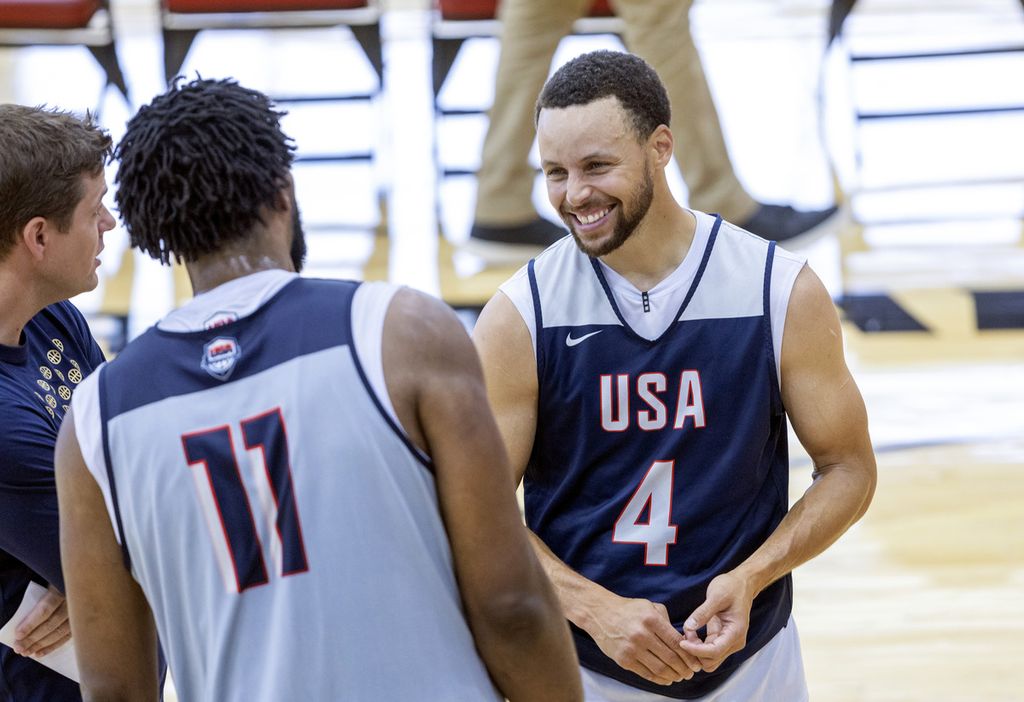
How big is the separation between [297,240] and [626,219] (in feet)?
2.03

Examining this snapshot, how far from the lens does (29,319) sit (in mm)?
1858

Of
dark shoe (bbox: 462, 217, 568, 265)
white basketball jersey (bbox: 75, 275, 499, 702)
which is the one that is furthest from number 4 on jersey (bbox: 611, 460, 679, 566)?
dark shoe (bbox: 462, 217, 568, 265)

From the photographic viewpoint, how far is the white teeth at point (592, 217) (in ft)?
6.14

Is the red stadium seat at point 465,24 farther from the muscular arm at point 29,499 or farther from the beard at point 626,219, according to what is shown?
the muscular arm at point 29,499

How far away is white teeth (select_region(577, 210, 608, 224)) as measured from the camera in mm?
1871

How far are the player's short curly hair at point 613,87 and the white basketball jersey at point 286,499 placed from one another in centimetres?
67

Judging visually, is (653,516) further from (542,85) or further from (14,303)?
(542,85)

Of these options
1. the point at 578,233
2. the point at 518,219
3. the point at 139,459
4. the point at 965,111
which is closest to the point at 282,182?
the point at 139,459

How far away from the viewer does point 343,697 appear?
1294 millimetres

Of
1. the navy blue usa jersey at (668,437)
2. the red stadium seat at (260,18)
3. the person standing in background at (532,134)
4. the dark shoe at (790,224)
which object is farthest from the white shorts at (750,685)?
the red stadium seat at (260,18)

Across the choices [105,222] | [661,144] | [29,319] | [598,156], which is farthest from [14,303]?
[661,144]

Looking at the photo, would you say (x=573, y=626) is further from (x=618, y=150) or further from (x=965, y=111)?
(x=965, y=111)

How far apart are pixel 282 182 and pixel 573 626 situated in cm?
85

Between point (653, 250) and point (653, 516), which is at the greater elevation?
point (653, 250)
